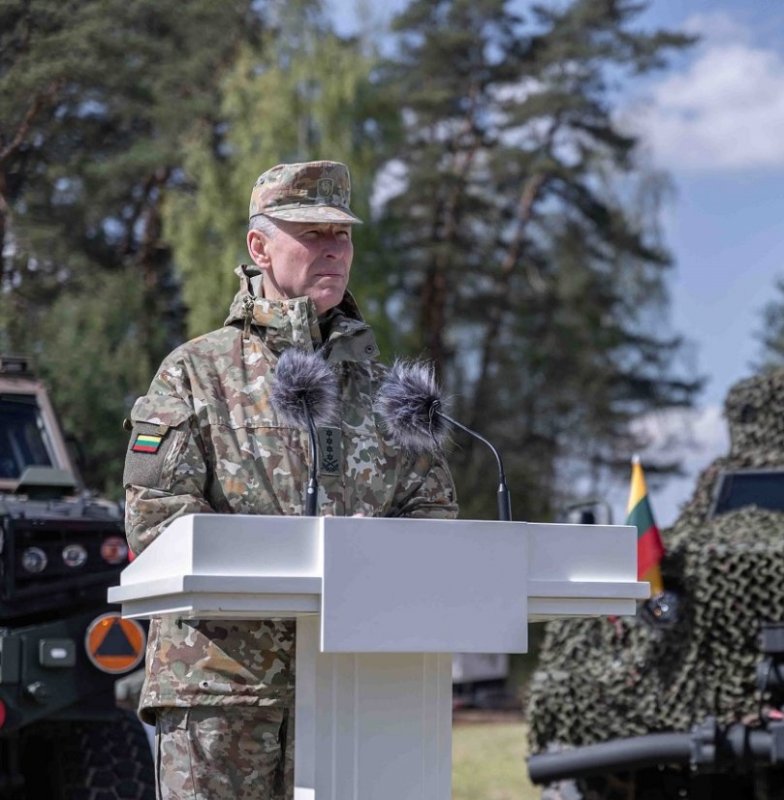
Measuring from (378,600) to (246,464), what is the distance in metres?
0.55

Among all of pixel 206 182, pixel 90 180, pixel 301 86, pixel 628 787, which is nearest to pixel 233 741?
pixel 628 787

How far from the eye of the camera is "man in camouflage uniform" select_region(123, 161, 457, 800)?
269cm

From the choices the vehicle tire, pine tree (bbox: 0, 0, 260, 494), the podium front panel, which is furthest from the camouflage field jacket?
pine tree (bbox: 0, 0, 260, 494)

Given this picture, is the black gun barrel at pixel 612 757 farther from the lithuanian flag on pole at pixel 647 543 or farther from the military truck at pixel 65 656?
the military truck at pixel 65 656

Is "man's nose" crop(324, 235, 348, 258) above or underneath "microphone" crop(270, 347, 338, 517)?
above

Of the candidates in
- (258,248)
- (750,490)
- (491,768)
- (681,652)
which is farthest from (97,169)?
(258,248)

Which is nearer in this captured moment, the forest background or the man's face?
the man's face

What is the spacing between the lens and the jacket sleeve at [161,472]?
2732 mm

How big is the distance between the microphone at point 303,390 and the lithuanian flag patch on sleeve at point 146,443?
9.0 inches

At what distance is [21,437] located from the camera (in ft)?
20.9

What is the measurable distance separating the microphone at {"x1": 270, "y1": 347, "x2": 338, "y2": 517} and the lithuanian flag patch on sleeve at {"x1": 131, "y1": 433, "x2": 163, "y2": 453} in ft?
0.75

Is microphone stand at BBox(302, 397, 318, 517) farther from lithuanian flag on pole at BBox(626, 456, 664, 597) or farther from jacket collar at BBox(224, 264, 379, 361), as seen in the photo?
lithuanian flag on pole at BBox(626, 456, 664, 597)

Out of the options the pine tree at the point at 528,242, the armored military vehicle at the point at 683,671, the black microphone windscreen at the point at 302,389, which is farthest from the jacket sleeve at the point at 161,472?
the pine tree at the point at 528,242

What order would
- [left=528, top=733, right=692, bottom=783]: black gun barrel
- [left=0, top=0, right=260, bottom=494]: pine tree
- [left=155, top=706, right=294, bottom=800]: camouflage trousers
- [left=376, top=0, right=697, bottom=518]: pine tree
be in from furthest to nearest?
[left=376, top=0, right=697, bottom=518]: pine tree → [left=0, top=0, right=260, bottom=494]: pine tree → [left=528, top=733, right=692, bottom=783]: black gun barrel → [left=155, top=706, right=294, bottom=800]: camouflage trousers
